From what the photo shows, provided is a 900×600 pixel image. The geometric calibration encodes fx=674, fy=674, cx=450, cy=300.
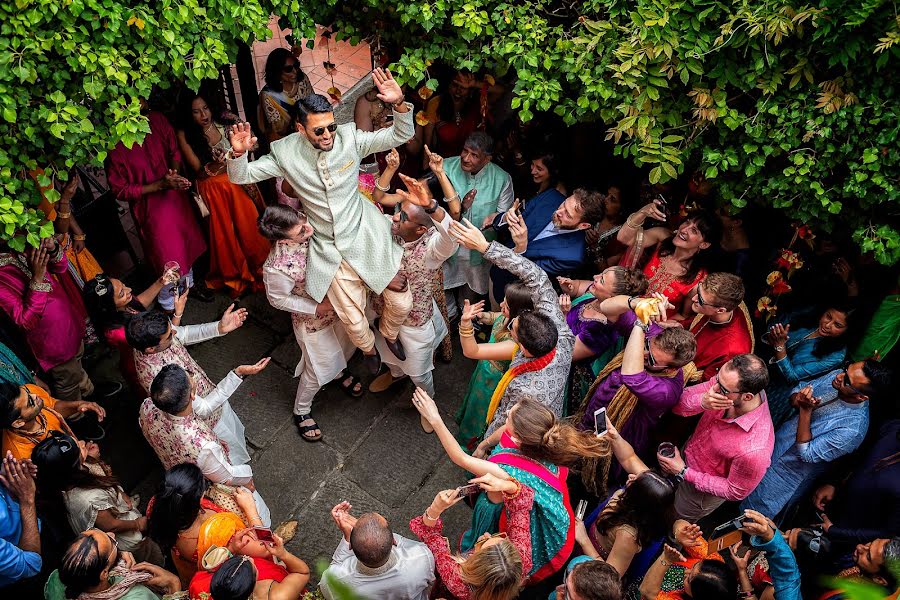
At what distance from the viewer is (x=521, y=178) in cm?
669

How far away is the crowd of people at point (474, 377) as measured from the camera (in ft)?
12.3

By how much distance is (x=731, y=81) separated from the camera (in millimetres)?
4609

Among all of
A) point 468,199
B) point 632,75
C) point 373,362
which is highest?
point 632,75

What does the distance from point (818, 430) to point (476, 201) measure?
10.5 feet

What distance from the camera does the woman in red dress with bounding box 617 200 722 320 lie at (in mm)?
5055

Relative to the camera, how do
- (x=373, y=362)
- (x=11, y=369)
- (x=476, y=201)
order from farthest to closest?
(x=476, y=201)
(x=373, y=362)
(x=11, y=369)

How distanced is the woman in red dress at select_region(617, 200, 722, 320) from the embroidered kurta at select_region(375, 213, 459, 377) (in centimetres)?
158

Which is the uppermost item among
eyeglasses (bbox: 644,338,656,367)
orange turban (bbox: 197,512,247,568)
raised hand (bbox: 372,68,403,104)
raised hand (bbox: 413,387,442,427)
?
raised hand (bbox: 372,68,403,104)

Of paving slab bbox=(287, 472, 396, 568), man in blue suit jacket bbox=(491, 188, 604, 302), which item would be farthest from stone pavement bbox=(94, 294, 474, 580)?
man in blue suit jacket bbox=(491, 188, 604, 302)

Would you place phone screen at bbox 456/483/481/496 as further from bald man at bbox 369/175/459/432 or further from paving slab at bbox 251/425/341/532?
paving slab at bbox 251/425/341/532

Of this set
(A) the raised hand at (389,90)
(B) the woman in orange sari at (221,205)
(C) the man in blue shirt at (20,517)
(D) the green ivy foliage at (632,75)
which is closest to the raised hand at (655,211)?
(D) the green ivy foliage at (632,75)

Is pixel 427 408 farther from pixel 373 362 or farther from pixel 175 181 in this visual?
pixel 175 181

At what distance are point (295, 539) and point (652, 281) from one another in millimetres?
3444

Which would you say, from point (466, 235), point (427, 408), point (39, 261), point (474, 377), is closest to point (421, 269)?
point (466, 235)
